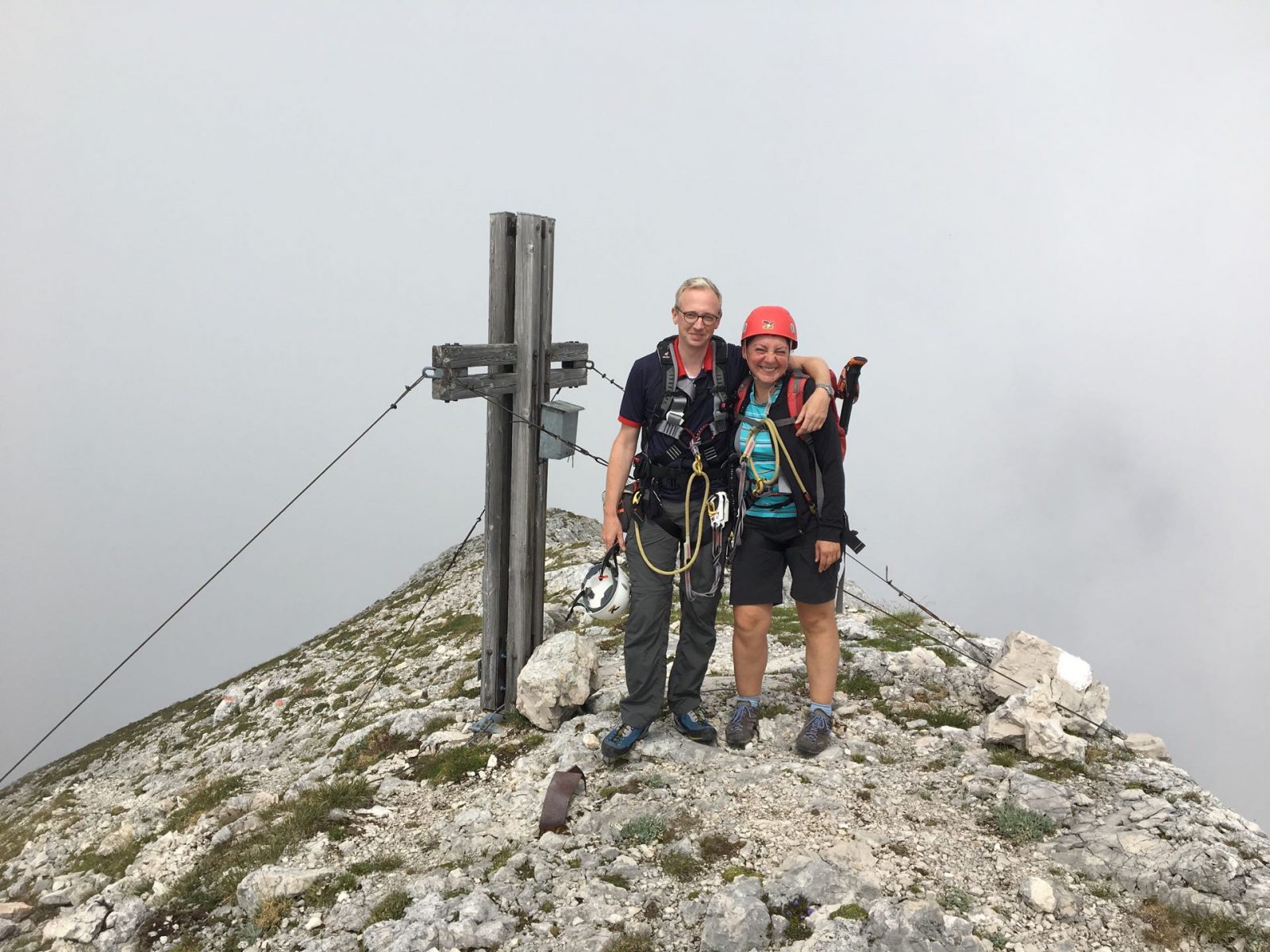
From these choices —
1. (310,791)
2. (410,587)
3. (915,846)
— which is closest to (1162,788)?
(915,846)

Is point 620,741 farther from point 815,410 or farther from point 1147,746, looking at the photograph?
point 1147,746

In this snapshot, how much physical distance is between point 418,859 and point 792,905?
10.5ft

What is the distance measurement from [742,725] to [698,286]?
4276 mm

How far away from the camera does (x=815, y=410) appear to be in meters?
6.18

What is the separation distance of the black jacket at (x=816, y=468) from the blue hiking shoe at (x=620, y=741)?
2.60 m

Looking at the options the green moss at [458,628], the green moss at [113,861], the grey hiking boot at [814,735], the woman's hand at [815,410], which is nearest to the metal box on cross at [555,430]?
the woman's hand at [815,410]

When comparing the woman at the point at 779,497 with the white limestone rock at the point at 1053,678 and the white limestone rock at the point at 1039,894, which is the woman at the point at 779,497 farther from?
the white limestone rock at the point at 1053,678

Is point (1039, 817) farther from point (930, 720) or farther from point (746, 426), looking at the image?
point (746, 426)

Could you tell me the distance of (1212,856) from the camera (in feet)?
18.8

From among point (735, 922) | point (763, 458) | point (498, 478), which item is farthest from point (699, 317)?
point (735, 922)

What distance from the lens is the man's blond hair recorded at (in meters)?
6.13

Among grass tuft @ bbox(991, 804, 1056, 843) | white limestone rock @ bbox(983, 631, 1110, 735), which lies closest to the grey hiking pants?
grass tuft @ bbox(991, 804, 1056, 843)

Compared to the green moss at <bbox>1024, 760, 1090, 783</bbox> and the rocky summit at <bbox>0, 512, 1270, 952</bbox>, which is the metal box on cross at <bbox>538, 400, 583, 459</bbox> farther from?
the green moss at <bbox>1024, 760, 1090, 783</bbox>

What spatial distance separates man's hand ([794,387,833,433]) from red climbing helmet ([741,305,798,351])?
47cm
